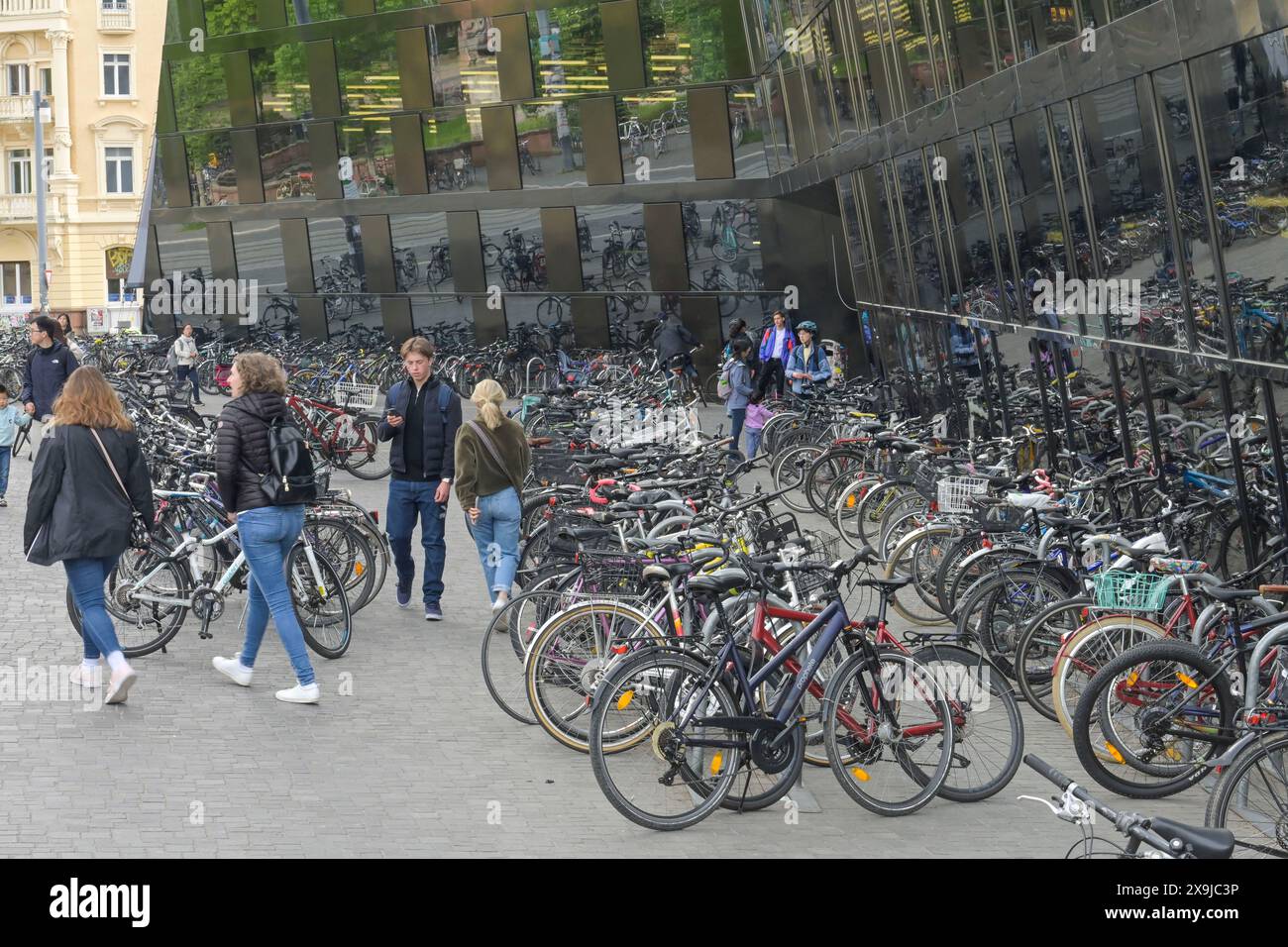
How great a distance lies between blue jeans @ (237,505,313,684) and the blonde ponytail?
1.80m

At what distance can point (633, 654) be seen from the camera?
6508mm

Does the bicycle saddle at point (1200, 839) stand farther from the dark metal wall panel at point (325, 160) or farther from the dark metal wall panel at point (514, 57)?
the dark metal wall panel at point (325, 160)

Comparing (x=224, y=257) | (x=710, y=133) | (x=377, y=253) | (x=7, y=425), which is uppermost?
(x=224, y=257)

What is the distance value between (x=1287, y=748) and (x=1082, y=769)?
1.73 m

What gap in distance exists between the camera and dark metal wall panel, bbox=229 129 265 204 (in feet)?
106

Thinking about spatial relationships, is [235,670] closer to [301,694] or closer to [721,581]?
[301,694]

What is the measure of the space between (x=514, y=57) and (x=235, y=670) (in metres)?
21.1

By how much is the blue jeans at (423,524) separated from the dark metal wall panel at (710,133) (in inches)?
655

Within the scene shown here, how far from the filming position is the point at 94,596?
8109 millimetres

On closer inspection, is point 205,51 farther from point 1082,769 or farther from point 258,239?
point 1082,769

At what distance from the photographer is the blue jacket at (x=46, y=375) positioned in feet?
47.6

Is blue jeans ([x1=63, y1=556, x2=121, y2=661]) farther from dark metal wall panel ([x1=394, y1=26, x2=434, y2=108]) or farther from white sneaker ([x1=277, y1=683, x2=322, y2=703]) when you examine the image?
dark metal wall panel ([x1=394, y1=26, x2=434, y2=108])

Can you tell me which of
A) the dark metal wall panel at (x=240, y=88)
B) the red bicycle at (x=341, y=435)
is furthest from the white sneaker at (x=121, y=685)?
the dark metal wall panel at (x=240, y=88)

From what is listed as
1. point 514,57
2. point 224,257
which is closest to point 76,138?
point 224,257
